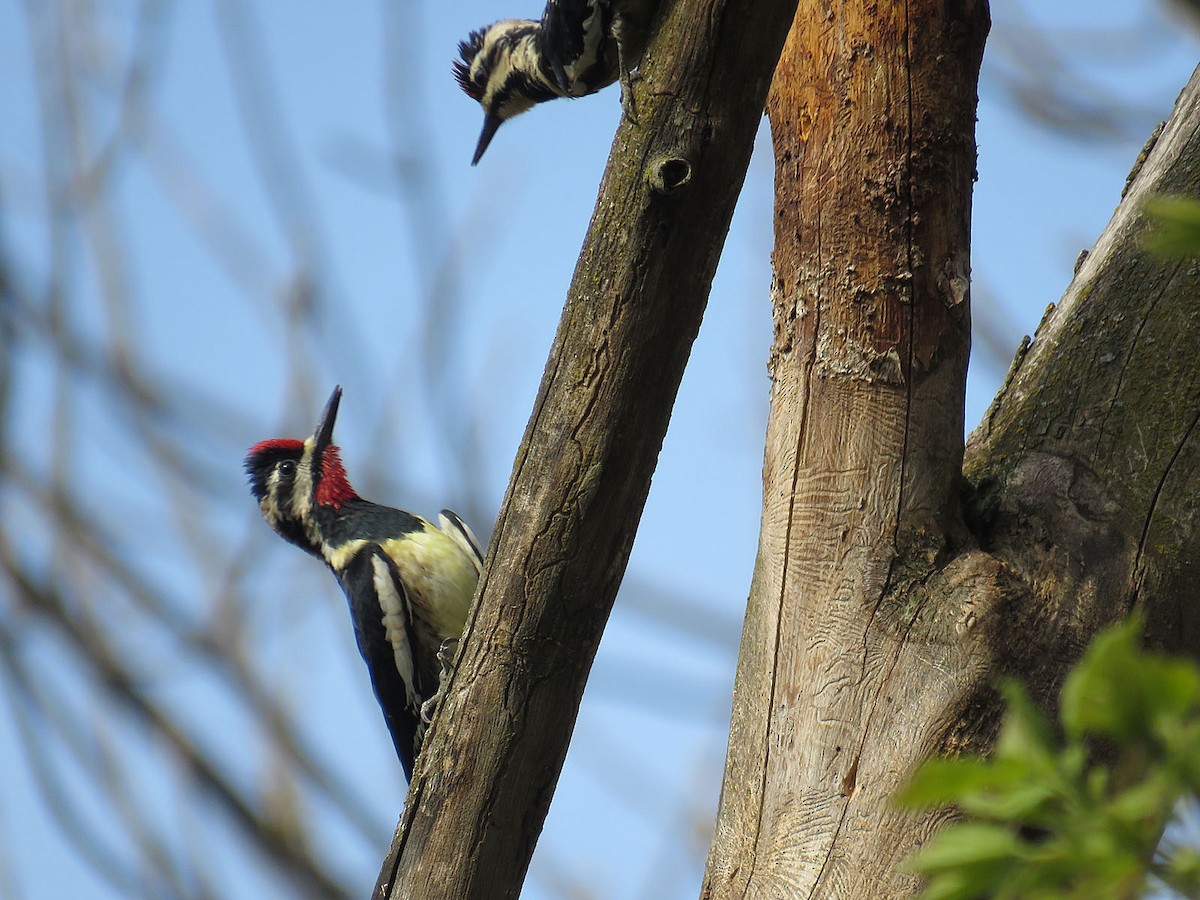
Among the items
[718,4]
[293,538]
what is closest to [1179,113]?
[718,4]

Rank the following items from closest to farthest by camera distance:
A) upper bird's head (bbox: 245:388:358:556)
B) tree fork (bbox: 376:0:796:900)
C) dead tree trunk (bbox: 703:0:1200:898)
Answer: tree fork (bbox: 376:0:796:900) → dead tree trunk (bbox: 703:0:1200:898) → upper bird's head (bbox: 245:388:358:556)

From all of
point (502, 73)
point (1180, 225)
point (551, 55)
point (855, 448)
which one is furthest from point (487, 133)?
point (1180, 225)

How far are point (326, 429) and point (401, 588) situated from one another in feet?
2.92

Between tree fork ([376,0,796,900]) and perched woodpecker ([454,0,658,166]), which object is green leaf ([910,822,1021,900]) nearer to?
tree fork ([376,0,796,900])

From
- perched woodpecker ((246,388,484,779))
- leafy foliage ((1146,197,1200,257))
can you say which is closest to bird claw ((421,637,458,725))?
perched woodpecker ((246,388,484,779))

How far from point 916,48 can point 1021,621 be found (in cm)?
104

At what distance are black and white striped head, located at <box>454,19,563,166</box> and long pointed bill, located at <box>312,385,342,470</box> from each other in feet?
3.45

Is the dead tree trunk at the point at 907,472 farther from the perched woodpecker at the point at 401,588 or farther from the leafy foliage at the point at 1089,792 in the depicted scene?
the perched woodpecker at the point at 401,588

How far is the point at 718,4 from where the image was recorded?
164 cm

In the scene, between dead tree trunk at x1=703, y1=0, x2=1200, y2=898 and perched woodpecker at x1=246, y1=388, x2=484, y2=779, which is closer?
dead tree trunk at x1=703, y1=0, x2=1200, y2=898

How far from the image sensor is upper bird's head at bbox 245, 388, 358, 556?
4.25m

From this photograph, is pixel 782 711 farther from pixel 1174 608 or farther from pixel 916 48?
pixel 916 48

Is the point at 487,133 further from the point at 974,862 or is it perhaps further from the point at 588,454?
the point at 974,862

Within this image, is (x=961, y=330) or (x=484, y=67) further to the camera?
(x=484, y=67)
